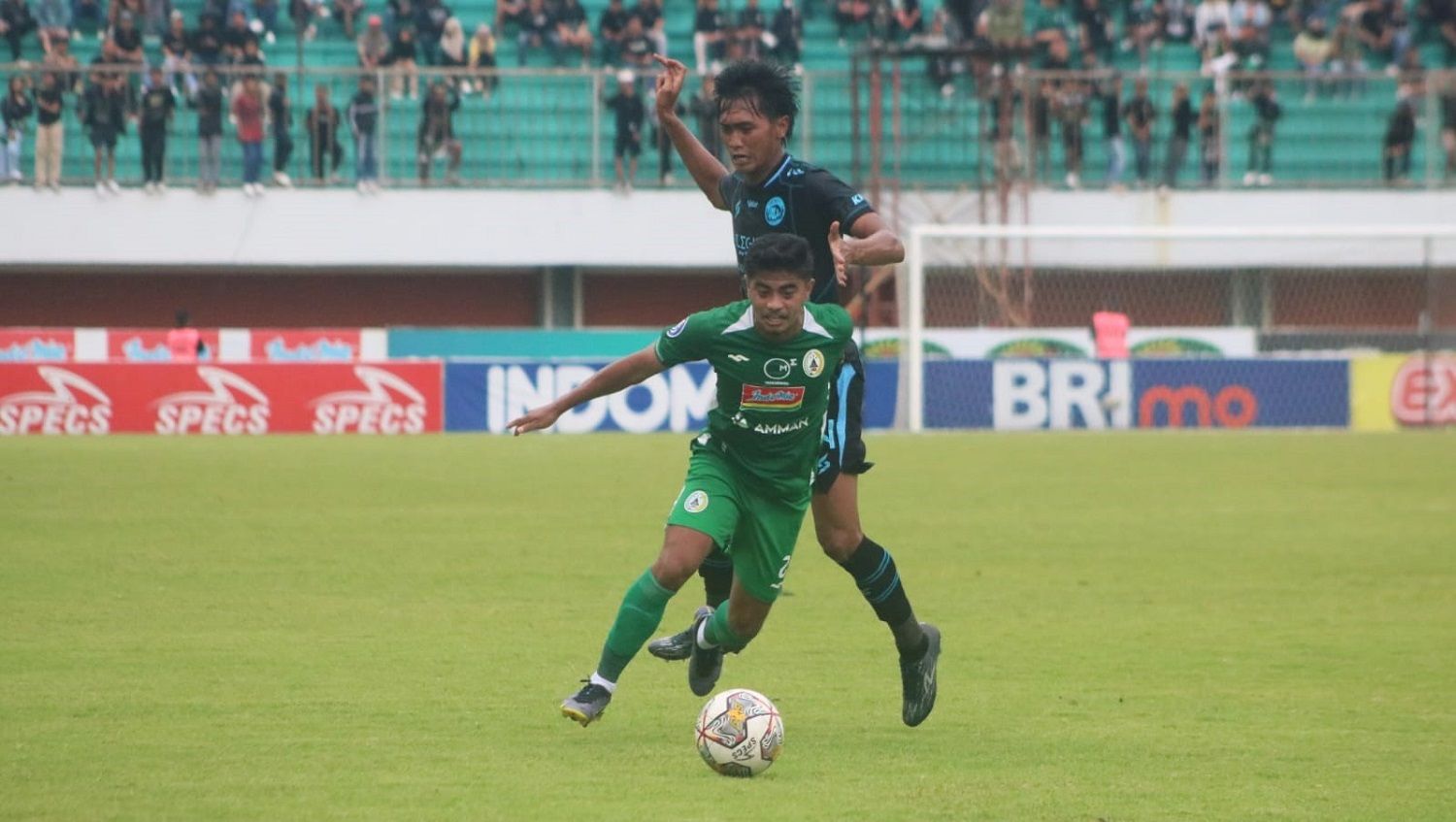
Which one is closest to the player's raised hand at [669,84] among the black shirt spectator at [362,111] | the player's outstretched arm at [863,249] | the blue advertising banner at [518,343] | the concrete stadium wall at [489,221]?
the player's outstretched arm at [863,249]

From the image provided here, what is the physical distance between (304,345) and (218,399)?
283 centimetres

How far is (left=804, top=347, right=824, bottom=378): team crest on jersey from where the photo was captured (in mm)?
6832

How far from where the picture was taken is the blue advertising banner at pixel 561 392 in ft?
85.7

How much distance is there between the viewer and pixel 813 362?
6852mm

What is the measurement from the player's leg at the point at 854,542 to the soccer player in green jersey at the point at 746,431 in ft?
0.83

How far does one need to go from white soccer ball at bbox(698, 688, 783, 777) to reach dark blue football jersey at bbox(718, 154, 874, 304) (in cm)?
177

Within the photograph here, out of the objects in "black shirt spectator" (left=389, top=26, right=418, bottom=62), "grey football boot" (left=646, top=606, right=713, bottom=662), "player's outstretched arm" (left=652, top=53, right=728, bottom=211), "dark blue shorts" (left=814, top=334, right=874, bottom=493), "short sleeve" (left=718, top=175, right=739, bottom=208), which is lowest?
"grey football boot" (left=646, top=606, right=713, bottom=662)

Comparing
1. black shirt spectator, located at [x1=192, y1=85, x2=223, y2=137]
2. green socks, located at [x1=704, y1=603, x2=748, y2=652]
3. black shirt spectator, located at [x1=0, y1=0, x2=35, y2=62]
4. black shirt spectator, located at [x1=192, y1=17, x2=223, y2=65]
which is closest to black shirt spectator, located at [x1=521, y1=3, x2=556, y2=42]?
black shirt spectator, located at [x1=192, y1=17, x2=223, y2=65]

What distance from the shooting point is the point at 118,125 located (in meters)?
30.1

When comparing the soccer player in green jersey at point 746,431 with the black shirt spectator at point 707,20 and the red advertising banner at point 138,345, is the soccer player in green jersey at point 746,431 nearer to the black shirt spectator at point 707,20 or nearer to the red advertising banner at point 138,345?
the red advertising banner at point 138,345

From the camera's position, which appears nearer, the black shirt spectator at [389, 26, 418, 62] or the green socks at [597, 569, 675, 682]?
the green socks at [597, 569, 675, 682]

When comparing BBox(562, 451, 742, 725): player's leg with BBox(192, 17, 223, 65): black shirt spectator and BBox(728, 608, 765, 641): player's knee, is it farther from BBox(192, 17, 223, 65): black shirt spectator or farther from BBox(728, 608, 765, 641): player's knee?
BBox(192, 17, 223, 65): black shirt spectator

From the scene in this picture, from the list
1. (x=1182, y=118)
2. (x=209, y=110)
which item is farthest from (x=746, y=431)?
(x=1182, y=118)

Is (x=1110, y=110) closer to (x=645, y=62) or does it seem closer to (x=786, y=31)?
(x=786, y=31)
